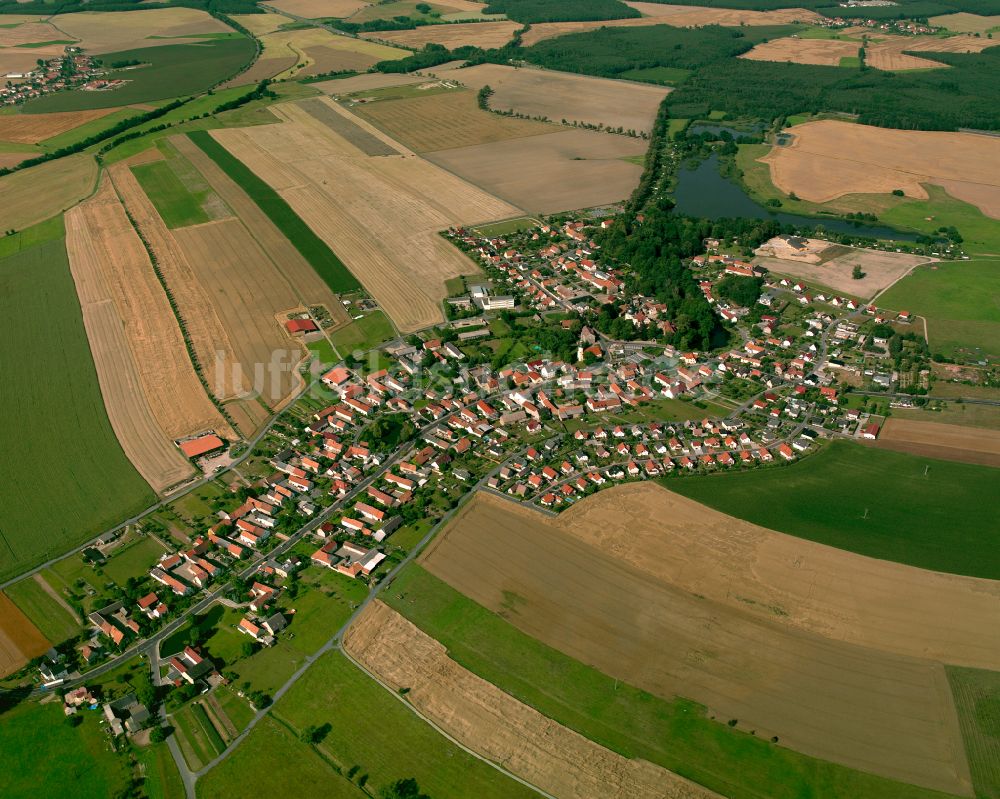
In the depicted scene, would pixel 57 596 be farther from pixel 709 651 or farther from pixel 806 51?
pixel 806 51

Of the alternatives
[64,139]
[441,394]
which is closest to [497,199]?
[441,394]

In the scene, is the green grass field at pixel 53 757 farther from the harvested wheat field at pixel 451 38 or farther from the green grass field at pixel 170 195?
the harvested wheat field at pixel 451 38

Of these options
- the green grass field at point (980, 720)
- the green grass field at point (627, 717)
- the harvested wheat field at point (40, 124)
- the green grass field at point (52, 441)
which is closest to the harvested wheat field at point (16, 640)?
the green grass field at point (52, 441)

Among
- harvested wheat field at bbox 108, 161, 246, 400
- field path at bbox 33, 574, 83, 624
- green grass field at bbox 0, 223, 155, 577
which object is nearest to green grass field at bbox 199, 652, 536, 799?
field path at bbox 33, 574, 83, 624

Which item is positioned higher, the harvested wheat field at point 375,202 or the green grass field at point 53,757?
the harvested wheat field at point 375,202

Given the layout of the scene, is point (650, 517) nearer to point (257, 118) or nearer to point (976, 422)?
point (976, 422)

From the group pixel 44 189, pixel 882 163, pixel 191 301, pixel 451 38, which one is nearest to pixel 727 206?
pixel 882 163
